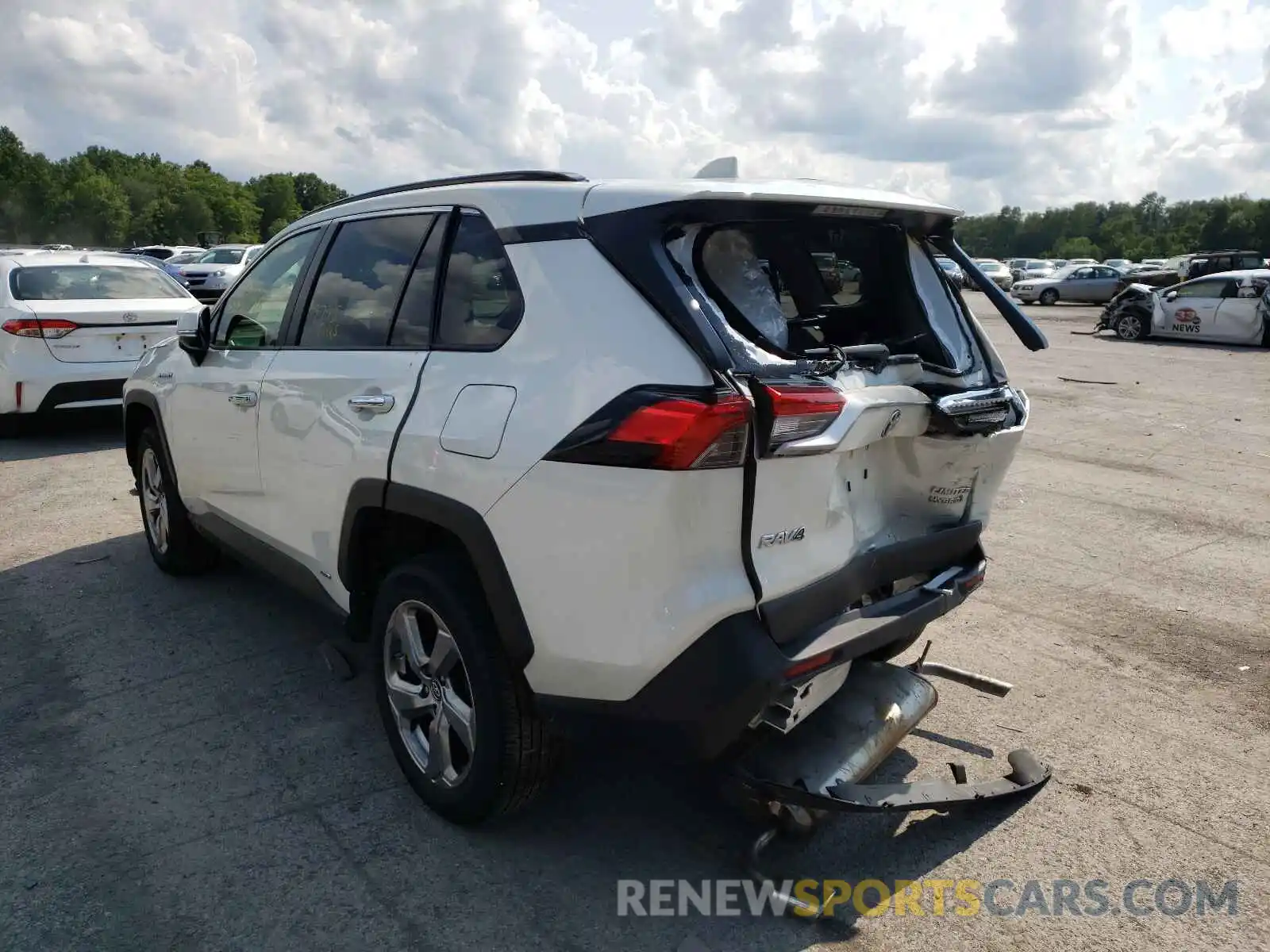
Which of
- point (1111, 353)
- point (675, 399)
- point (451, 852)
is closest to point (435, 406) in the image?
point (675, 399)

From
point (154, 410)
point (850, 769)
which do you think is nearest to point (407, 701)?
point (850, 769)

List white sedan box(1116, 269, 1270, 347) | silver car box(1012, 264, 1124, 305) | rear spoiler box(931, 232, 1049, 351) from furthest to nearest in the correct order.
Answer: silver car box(1012, 264, 1124, 305) → white sedan box(1116, 269, 1270, 347) → rear spoiler box(931, 232, 1049, 351)

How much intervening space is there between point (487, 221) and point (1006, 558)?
4.06 meters

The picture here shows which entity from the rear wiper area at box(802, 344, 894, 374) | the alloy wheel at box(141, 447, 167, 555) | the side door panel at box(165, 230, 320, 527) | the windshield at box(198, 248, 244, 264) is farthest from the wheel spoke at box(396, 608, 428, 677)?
the windshield at box(198, 248, 244, 264)

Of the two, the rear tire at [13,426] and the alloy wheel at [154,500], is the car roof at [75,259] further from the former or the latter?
the alloy wheel at [154,500]

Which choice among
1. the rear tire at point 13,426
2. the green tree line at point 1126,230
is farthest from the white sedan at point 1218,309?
the green tree line at point 1126,230

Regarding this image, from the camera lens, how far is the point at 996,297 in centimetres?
374

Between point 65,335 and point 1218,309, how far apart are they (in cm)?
1973

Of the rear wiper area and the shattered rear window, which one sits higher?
the shattered rear window

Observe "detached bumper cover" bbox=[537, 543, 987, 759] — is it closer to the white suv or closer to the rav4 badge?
the white suv

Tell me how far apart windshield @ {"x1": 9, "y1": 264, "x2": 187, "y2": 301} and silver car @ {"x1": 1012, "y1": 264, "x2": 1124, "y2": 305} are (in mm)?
31691

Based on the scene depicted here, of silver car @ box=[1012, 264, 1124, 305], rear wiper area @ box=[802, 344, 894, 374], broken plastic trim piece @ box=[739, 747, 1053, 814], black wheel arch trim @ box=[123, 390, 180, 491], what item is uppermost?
rear wiper area @ box=[802, 344, 894, 374]

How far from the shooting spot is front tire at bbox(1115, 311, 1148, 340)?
20.6m

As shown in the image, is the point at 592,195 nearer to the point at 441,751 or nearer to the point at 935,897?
the point at 441,751
